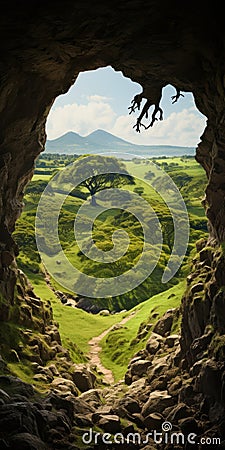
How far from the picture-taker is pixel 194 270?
4322 centimetres

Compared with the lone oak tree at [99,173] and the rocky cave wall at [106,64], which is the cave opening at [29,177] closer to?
the rocky cave wall at [106,64]

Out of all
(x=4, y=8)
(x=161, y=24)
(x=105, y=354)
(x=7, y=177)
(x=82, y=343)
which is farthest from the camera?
(x=82, y=343)

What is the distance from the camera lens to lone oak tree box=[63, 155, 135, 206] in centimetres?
16912

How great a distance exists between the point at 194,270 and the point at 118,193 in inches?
4866

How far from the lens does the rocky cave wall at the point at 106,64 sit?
88.3 ft

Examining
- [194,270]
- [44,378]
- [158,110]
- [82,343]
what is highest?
[158,110]

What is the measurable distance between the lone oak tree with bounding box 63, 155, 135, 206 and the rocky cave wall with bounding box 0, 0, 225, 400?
122 meters

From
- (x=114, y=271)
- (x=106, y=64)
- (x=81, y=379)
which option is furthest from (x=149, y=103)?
(x=114, y=271)

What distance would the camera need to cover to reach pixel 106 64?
3750 centimetres

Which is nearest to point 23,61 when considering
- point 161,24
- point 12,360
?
point 161,24

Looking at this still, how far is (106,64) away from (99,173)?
13965 centimetres

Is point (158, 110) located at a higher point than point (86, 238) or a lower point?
higher

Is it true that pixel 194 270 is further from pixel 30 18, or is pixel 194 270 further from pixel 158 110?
pixel 30 18

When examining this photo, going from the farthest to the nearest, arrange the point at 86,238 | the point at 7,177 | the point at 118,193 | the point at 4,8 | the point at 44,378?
the point at 118,193 < the point at 86,238 < the point at 7,177 < the point at 44,378 < the point at 4,8
